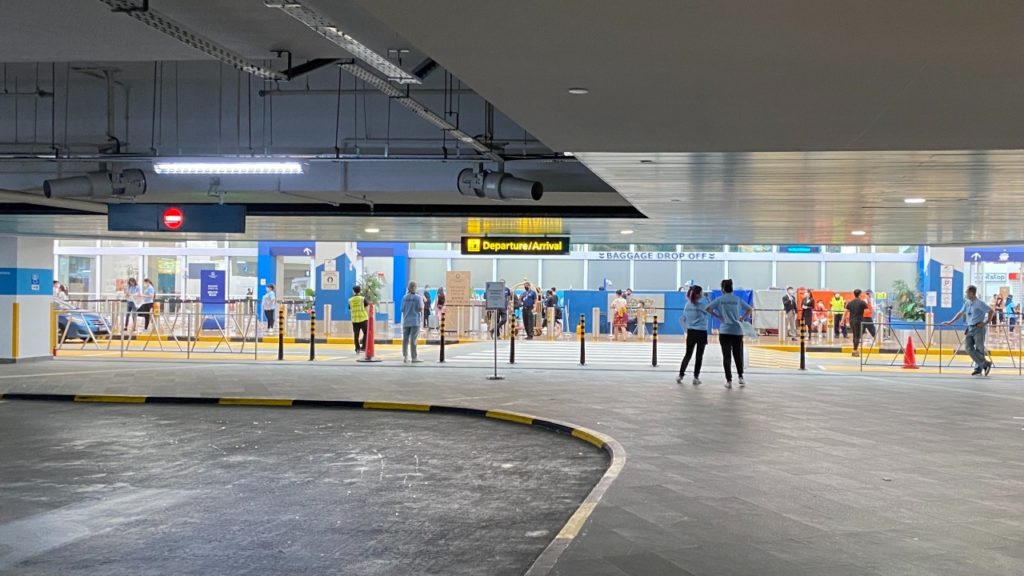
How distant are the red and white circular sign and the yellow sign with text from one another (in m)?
7.16

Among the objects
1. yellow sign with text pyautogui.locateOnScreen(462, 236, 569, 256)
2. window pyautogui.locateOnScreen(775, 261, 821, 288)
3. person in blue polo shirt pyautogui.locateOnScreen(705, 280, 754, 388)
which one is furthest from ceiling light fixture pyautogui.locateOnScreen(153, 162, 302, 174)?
window pyautogui.locateOnScreen(775, 261, 821, 288)

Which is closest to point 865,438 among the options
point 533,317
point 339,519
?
point 339,519

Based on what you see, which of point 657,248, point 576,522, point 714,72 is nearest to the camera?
point 714,72

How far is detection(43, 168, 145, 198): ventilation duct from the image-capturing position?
1442cm

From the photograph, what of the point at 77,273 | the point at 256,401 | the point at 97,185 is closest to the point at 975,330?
the point at 256,401

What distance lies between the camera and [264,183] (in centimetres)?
1580

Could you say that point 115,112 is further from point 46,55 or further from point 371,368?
point 371,368

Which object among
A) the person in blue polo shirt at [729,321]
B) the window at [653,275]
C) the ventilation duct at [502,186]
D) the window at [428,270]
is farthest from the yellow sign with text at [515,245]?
the window at [428,270]

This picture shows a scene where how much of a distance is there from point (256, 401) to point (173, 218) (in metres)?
3.70

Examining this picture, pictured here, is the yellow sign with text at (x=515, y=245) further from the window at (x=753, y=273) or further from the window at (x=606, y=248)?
the window at (x=753, y=273)

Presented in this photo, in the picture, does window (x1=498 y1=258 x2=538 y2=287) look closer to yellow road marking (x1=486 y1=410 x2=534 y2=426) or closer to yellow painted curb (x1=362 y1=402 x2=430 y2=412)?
yellow painted curb (x1=362 y1=402 x2=430 y2=412)

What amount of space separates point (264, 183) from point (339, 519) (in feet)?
30.8

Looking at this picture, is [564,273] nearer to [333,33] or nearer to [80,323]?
[80,323]

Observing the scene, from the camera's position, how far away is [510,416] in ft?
43.6
